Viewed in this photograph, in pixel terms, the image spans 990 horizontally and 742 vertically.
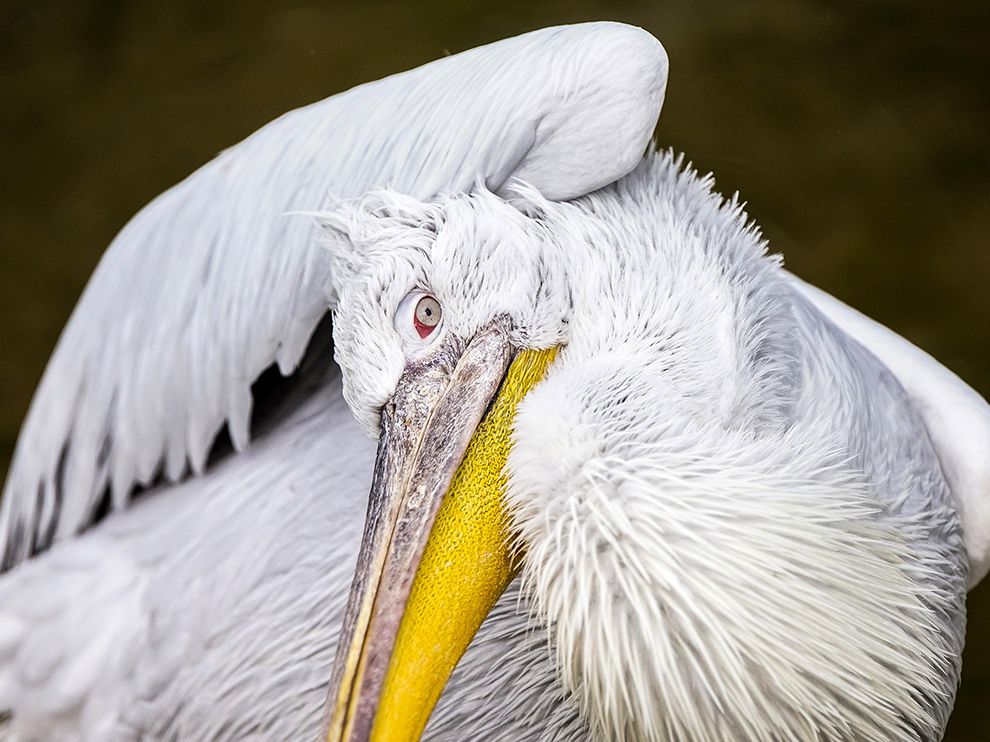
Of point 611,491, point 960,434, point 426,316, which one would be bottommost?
point 960,434

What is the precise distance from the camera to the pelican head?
0.90 metres

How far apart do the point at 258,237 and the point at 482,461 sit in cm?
47

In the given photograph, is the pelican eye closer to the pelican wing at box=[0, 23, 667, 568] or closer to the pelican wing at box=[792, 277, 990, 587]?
the pelican wing at box=[0, 23, 667, 568]

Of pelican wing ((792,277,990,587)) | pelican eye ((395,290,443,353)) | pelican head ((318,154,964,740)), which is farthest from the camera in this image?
pelican wing ((792,277,990,587))

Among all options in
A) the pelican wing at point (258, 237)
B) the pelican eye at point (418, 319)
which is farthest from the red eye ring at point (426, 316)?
the pelican wing at point (258, 237)

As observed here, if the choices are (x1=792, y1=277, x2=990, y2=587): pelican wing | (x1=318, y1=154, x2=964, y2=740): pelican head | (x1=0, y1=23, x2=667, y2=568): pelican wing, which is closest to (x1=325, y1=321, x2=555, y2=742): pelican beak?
(x1=318, y1=154, x2=964, y2=740): pelican head

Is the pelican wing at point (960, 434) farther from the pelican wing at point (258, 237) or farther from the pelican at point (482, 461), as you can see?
the pelican wing at point (258, 237)

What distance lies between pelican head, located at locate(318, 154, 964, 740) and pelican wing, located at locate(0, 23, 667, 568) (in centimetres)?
8

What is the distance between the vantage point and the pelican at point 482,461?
0.92 m

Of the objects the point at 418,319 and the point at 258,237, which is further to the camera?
the point at 258,237

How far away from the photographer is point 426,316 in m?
1.03

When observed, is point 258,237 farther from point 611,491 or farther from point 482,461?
point 611,491

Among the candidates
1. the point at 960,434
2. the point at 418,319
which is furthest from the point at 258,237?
the point at 960,434

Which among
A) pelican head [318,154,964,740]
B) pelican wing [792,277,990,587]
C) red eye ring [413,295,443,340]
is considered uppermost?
red eye ring [413,295,443,340]
